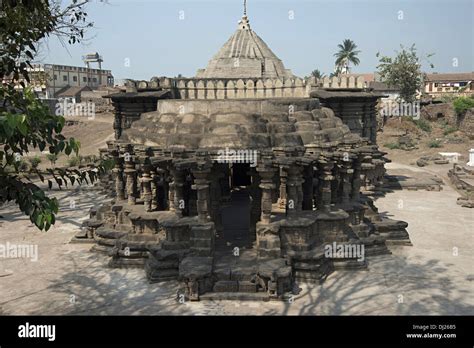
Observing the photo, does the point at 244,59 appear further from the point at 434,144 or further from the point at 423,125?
the point at 423,125

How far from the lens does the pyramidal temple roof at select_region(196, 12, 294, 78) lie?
71.1 ft

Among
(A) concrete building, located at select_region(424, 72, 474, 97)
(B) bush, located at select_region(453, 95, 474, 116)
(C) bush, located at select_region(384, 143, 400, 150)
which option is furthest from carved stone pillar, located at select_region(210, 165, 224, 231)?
(A) concrete building, located at select_region(424, 72, 474, 97)

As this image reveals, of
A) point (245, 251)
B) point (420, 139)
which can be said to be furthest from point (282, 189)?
point (420, 139)

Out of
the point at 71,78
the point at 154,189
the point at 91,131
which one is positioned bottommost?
the point at 154,189

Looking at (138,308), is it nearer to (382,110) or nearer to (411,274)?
(411,274)

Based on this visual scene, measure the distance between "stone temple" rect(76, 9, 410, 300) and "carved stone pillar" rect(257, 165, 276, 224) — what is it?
30mm

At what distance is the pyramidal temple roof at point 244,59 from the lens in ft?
71.1

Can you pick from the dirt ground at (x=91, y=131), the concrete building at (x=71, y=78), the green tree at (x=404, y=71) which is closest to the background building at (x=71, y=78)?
the concrete building at (x=71, y=78)

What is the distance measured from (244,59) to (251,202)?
988 cm

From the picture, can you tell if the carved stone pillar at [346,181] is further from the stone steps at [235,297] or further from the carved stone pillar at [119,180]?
the carved stone pillar at [119,180]

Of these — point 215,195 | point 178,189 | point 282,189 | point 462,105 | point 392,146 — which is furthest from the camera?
point 462,105

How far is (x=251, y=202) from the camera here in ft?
47.4

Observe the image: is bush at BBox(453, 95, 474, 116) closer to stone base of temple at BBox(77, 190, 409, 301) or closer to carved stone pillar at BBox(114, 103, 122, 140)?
stone base of temple at BBox(77, 190, 409, 301)

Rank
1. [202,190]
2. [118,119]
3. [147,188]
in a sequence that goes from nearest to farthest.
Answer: [202,190], [147,188], [118,119]
